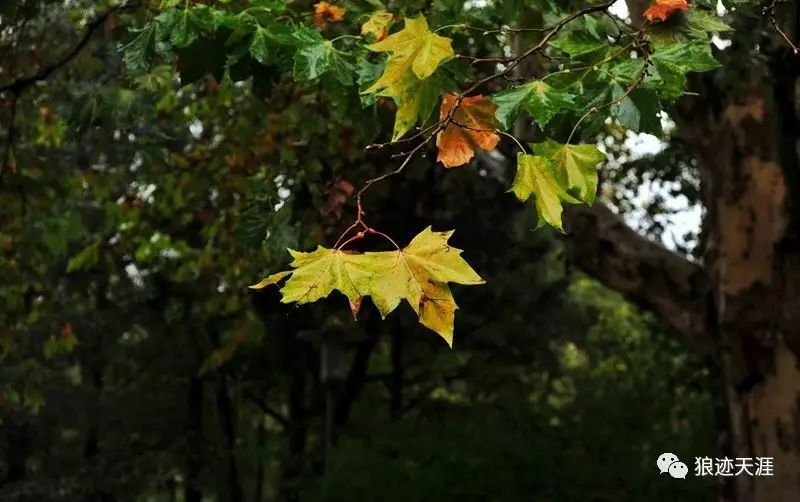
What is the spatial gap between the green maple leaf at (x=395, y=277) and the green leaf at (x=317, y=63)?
0.89m

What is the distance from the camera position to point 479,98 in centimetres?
197

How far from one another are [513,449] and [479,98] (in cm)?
705

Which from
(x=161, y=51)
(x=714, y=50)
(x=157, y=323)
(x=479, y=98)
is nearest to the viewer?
(x=479, y=98)

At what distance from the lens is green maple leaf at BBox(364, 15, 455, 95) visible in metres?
1.82

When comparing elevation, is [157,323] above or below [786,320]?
below

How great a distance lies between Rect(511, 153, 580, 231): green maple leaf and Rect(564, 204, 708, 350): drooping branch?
3610 mm

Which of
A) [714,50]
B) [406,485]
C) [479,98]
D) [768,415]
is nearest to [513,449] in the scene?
[406,485]

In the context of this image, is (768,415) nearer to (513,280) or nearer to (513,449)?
(513,449)

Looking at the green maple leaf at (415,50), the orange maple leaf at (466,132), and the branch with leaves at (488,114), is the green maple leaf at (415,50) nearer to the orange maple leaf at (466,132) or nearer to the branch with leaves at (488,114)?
the branch with leaves at (488,114)

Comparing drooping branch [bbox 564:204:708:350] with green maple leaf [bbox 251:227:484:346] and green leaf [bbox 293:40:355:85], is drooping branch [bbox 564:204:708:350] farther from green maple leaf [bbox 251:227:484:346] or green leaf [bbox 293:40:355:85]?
green maple leaf [bbox 251:227:484:346]

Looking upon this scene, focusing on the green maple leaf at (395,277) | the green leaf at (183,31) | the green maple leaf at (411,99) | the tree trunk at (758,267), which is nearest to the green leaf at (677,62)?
the green maple leaf at (411,99)

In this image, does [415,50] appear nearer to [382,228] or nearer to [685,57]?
[685,57]

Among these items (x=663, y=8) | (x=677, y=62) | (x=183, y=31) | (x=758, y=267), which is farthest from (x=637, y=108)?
(x=758, y=267)

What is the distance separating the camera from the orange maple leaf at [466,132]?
189 centimetres
